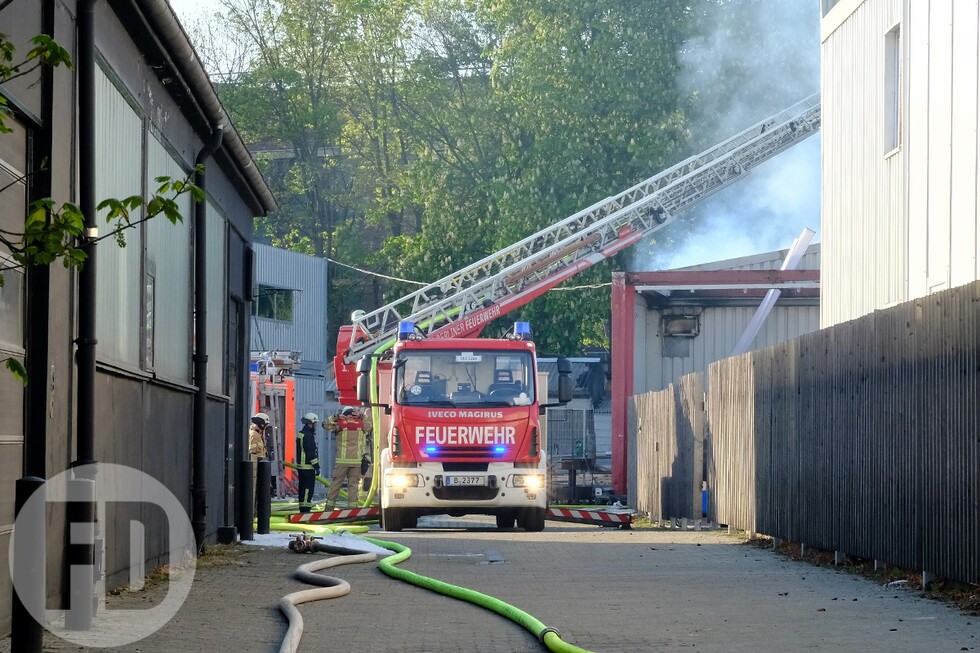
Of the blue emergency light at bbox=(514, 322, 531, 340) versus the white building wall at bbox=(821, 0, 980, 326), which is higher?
the white building wall at bbox=(821, 0, 980, 326)

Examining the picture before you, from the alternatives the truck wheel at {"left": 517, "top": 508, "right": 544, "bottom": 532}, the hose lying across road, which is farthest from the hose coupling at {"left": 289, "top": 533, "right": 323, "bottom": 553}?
the truck wheel at {"left": 517, "top": 508, "right": 544, "bottom": 532}

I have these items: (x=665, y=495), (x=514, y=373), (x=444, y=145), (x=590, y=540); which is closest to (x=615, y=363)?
(x=665, y=495)

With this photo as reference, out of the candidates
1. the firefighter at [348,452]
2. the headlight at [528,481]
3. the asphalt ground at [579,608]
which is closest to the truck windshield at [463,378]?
the headlight at [528,481]

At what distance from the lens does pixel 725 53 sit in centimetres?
4719

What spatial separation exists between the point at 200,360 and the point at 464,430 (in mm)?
6344

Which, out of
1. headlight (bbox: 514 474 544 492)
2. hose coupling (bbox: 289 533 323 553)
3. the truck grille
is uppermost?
headlight (bbox: 514 474 544 492)

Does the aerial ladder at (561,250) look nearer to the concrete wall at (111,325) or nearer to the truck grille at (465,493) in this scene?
the truck grille at (465,493)

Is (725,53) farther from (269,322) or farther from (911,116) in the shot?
(911,116)

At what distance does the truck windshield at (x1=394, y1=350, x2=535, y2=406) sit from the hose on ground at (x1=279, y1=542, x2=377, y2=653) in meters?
5.50

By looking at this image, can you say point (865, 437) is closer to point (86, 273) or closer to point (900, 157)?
point (900, 157)

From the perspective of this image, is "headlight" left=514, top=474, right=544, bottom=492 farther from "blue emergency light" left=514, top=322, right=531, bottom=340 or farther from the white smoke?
the white smoke

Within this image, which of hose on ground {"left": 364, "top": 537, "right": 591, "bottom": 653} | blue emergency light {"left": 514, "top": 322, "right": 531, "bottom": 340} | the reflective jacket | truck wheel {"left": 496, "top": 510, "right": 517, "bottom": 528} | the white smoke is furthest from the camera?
the white smoke

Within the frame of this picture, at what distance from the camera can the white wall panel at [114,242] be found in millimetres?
10227

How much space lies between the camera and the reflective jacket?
2616 centimetres
